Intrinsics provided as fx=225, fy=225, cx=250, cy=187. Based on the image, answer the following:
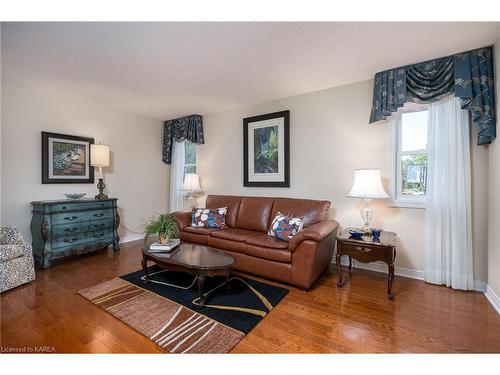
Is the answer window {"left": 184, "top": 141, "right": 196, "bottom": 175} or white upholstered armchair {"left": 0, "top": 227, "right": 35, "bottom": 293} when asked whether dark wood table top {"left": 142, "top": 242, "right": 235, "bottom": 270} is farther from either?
window {"left": 184, "top": 141, "right": 196, "bottom": 175}

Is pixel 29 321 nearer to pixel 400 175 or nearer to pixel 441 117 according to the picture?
pixel 400 175

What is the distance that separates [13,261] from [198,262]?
6.20 feet

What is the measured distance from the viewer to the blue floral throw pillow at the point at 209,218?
3215 millimetres

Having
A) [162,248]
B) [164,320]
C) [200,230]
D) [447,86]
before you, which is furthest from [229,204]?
[447,86]

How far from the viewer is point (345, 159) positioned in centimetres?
293

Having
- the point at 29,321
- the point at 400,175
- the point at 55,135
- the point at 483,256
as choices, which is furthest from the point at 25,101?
the point at 483,256

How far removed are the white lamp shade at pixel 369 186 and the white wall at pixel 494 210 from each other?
2.71 ft

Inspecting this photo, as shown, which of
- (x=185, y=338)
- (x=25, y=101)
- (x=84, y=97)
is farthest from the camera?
(x=84, y=97)

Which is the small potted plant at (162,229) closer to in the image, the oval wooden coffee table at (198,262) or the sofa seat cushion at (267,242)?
the oval wooden coffee table at (198,262)

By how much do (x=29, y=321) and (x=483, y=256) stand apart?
400 centimetres

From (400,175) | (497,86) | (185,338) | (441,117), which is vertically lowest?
(185,338)

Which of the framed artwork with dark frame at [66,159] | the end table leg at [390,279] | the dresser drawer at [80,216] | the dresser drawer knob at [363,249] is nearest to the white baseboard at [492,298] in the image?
the end table leg at [390,279]

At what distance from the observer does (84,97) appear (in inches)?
135
